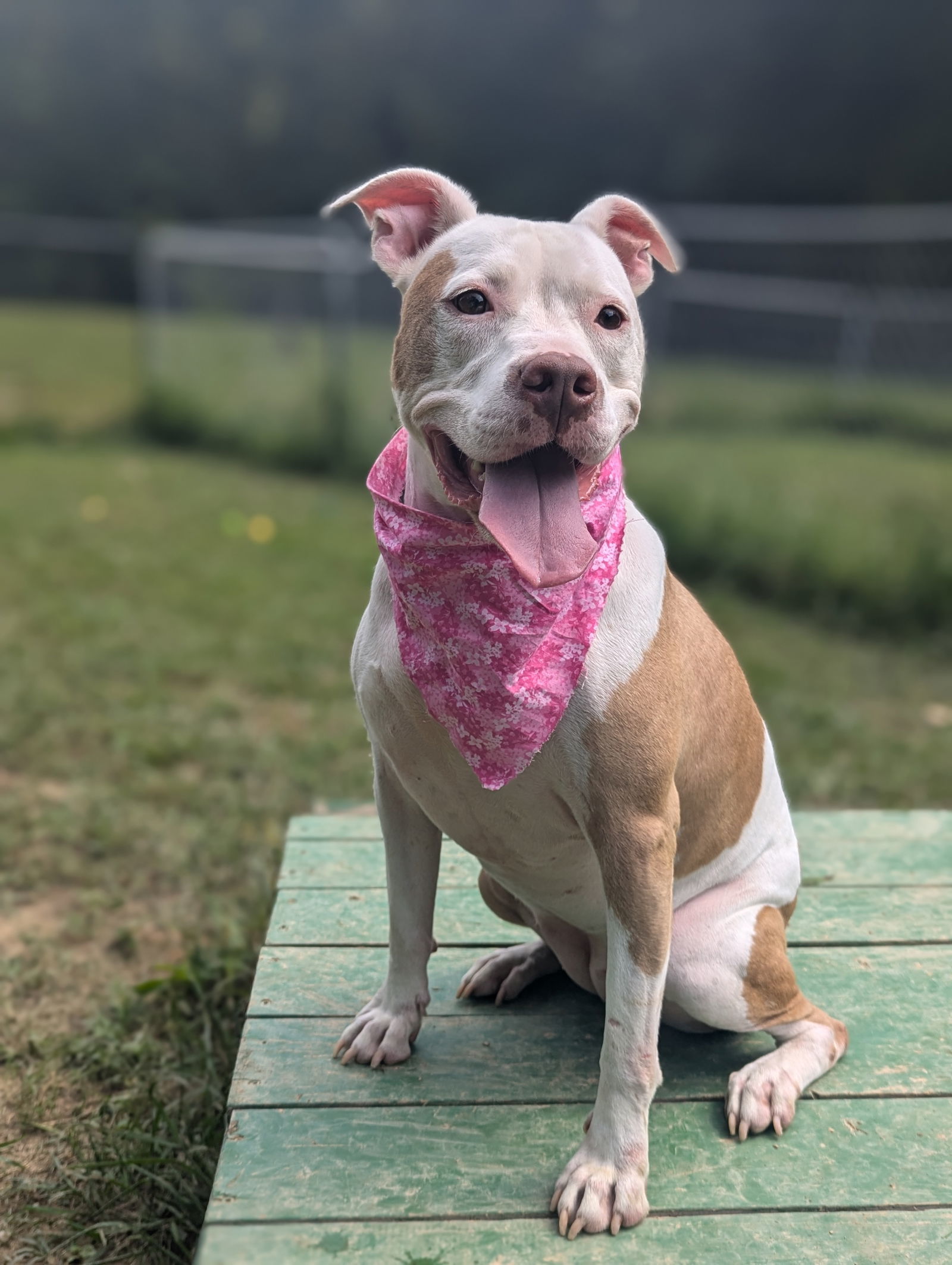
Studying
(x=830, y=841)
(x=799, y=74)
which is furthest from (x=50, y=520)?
(x=799, y=74)

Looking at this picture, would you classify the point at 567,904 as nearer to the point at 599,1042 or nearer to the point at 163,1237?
the point at 599,1042

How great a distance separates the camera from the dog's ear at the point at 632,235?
2014 millimetres

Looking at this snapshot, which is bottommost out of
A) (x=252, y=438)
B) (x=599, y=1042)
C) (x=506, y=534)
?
(x=252, y=438)

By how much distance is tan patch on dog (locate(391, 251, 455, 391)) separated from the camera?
1846mm

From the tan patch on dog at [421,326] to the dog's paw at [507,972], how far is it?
118 cm

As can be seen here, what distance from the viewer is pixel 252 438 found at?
32.6ft

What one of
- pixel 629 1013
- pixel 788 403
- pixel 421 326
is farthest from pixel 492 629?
pixel 788 403

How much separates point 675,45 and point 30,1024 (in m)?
14.3

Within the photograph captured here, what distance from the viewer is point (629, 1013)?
1.92 m

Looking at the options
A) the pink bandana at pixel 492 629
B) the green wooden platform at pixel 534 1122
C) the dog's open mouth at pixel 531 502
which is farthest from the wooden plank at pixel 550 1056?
the dog's open mouth at pixel 531 502

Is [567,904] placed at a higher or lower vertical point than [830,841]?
higher

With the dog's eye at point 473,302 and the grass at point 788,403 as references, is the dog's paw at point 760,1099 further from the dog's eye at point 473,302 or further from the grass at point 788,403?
the grass at point 788,403

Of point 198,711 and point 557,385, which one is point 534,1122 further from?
point 198,711

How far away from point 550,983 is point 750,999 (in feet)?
1.66
